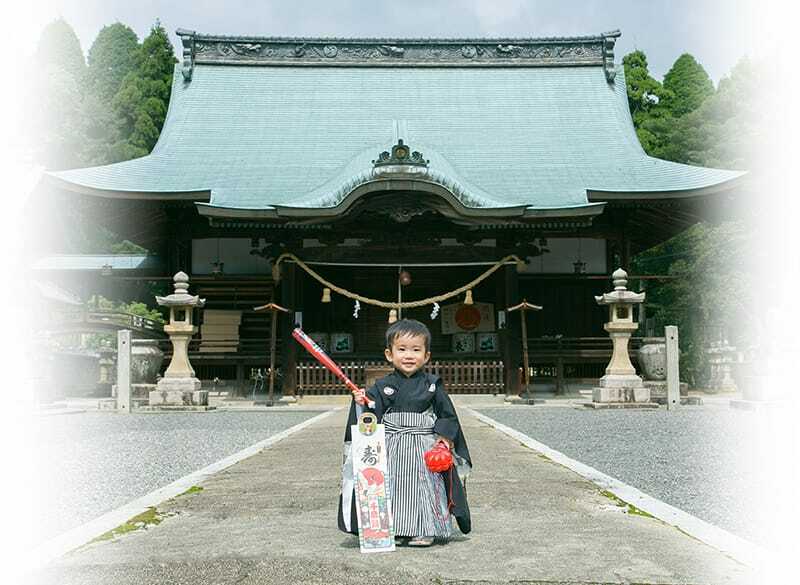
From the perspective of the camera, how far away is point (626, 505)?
4488mm

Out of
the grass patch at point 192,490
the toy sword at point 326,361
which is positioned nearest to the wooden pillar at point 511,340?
the grass patch at point 192,490

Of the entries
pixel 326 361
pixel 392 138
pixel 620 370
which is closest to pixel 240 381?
pixel 392 138

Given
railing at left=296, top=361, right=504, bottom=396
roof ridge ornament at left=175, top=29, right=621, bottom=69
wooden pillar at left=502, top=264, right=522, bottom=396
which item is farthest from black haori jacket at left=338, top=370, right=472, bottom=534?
roof ridge ornament at left=175, top=29, right=621, bottom=69

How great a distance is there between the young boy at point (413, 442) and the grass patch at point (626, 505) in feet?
3.93

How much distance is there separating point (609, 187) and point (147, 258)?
12810mm

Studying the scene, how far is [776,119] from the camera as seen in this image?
62.0 ft

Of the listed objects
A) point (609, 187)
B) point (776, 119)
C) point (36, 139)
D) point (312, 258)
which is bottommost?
point (312, 258)

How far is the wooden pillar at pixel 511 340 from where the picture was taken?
15.4 m

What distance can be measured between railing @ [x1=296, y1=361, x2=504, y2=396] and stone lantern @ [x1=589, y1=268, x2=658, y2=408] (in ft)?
9.04

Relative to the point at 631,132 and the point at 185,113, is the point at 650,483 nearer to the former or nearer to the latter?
the point at 631,132

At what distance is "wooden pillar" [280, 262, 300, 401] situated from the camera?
15281 mm

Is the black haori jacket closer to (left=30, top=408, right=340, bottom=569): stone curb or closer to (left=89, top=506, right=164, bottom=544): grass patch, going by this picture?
(left=89, top=506, right=164, bottom=544): grass patch

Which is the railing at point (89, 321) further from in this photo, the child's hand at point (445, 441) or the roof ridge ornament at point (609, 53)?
the roof ridge ornament at point (609, 53)

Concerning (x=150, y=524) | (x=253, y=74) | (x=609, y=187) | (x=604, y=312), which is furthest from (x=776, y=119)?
(x=150, y=524)
